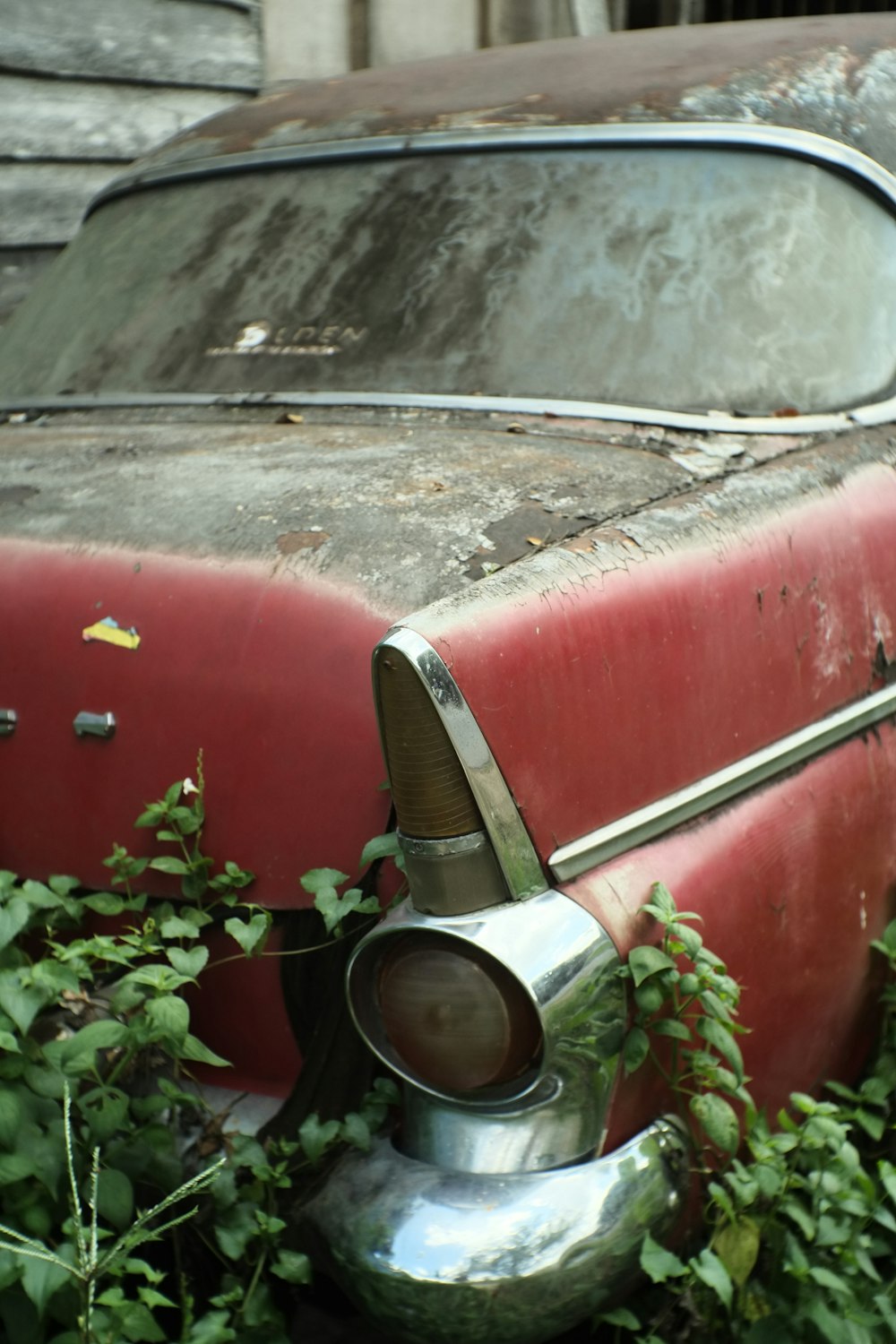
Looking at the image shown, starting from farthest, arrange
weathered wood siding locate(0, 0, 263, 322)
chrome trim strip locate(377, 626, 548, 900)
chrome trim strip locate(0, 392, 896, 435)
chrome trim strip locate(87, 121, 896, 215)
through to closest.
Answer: weathered wood siding locate(0, 0, 263, 322) → chrome trim strip locate(87, 121, 896, 215) → chrome trim strip locate(0, 392, 896, 435) → chrome trim strip locate(377, 626, 548, 900)

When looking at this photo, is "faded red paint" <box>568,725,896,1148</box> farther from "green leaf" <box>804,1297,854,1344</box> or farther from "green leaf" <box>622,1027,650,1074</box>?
"green leaf" <box>804,1297,854,1344</box>

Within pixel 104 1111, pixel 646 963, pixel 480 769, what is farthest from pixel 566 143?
pixel 104 1111

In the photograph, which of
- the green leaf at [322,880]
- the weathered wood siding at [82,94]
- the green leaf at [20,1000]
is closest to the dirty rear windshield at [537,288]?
the green leaf at [322,880]

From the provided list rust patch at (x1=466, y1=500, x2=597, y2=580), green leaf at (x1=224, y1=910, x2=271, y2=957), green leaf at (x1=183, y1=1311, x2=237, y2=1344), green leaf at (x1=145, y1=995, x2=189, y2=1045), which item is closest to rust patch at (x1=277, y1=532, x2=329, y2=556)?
rust patch at (x1=466, y1=500, x2=597, y2=580)

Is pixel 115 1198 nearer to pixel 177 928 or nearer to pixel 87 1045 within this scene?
pixel 87 1045

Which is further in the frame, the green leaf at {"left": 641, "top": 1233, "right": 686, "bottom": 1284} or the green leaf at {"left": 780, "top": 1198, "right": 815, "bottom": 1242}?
the green leaf at {"left": 780, "top": 1198, "right": 815, "bottom": 1242}

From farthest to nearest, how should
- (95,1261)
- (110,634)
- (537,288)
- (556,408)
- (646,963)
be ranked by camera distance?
(537,288), (556,408), (110,634), (646,963), (95,1261)

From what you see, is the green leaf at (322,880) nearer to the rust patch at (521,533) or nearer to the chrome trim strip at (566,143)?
the rust patch at (521,533)

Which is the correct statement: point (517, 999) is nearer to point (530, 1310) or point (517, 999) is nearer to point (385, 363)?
point (530, 1310)

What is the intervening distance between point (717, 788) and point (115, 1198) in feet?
2.84

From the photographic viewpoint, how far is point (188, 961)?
1693 mm

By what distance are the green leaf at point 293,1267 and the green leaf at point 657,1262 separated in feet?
1.26

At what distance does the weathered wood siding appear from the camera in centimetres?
510

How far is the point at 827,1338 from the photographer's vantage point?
1.73 metres
